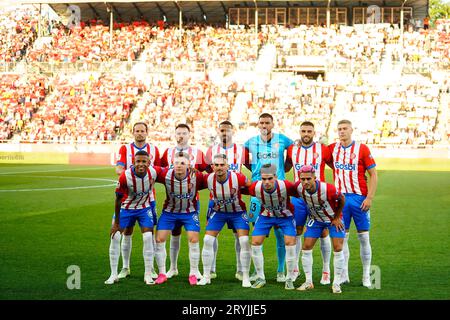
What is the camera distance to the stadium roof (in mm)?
45188

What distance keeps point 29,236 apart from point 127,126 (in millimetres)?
26744

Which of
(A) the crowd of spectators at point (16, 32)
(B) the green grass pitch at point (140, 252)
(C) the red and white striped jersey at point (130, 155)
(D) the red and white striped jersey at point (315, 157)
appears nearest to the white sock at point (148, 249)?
(B) the green grass pitch at point (140, 252)

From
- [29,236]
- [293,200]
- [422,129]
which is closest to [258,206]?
[293,200]

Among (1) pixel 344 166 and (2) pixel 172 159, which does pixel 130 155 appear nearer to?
(2) pixel 172 159

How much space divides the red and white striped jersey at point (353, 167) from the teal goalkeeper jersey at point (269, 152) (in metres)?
0.91

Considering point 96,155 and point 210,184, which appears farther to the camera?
point 96,155

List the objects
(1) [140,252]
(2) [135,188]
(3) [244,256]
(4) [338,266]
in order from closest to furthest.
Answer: (4) [338,266], (3) [244,256], (2) [135,188], (1) [140,252]

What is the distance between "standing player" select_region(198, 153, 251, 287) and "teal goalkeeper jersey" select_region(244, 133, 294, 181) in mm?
921

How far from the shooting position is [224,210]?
8.41m

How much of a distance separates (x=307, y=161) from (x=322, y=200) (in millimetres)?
970

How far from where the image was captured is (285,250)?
858cm

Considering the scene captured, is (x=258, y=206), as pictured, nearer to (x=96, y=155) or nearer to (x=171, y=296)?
(x=171, y=296)

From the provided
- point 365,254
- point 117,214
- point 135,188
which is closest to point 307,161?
point 365,254

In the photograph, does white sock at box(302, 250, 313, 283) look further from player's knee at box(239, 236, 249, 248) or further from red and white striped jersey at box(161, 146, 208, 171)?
red and white striped jersey at box(161, 146, 208, 171)
